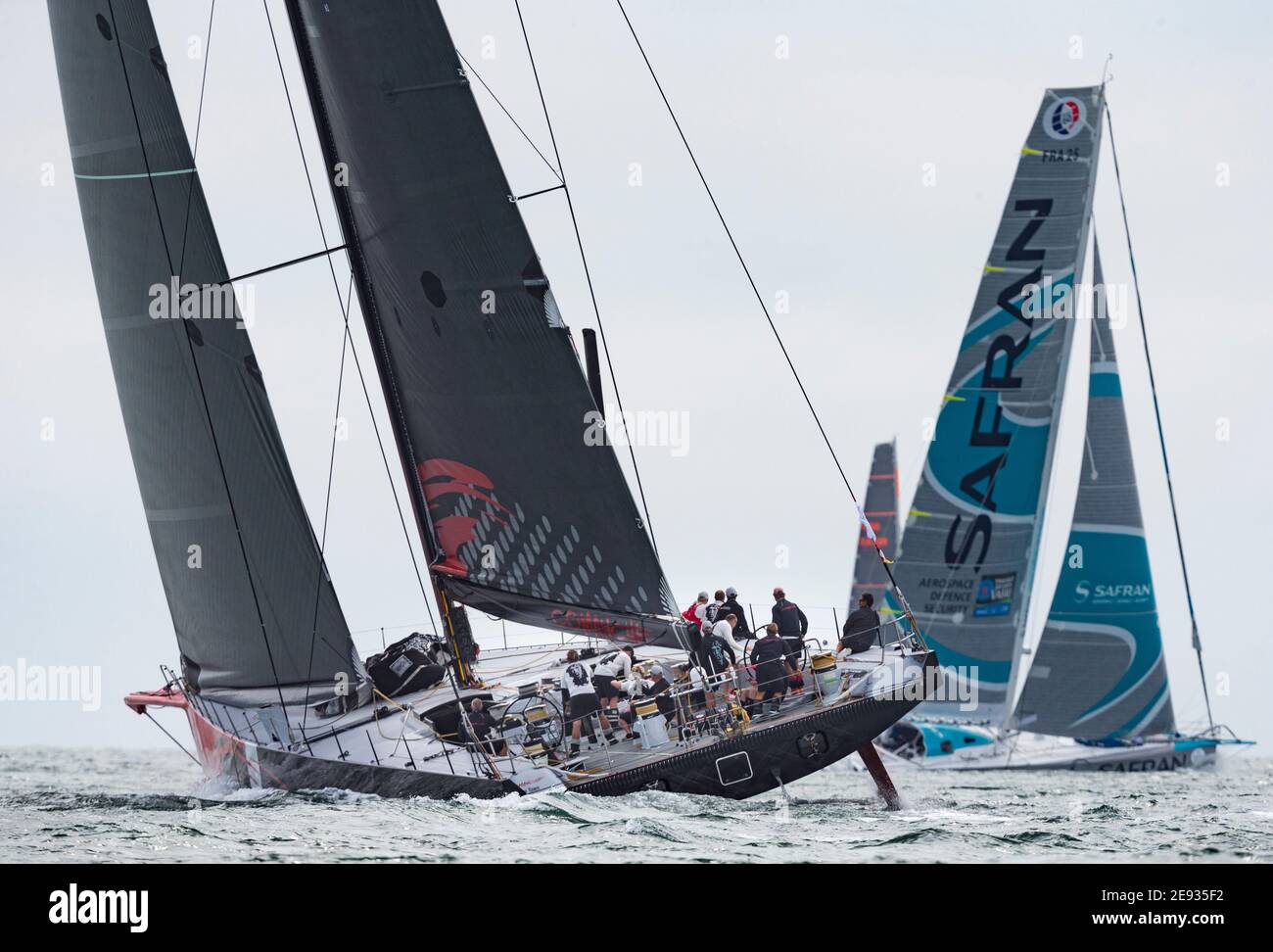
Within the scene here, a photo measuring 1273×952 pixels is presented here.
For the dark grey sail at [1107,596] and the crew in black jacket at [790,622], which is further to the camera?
the dark grey sail at [1107,596]

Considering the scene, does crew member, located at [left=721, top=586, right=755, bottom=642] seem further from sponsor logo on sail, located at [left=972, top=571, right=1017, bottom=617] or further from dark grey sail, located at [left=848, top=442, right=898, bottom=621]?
dark grey sail, located at [left=848, top=442, right=898, bottom=621]

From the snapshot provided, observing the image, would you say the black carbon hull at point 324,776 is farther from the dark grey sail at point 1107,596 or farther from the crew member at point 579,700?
the dark grey sail at point 1107,596

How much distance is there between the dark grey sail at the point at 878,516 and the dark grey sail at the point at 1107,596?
31.8ft

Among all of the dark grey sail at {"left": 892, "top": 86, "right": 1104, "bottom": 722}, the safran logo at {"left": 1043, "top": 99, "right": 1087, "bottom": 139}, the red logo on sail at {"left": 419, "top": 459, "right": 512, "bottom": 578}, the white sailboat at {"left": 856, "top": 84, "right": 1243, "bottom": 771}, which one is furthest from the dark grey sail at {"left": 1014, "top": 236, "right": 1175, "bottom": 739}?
the red logo on sail at {"left": 419, "top": 459, "right": 512, "bottom": 578}

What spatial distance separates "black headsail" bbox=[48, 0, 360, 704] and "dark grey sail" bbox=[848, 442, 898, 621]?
2614 centimetres

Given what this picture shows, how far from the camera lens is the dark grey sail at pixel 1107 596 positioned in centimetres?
3172

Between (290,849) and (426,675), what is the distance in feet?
17.3

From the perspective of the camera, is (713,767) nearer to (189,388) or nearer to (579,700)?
(579,700)

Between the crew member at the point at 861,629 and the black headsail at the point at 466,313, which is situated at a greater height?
the black headsail at the point at 466,313

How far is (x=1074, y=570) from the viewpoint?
105 feet

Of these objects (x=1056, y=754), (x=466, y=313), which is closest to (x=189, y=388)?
(x=466, y=313)

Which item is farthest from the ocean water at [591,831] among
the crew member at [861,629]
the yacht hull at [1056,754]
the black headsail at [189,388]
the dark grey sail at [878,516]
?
the dark grey sail at [878,516]

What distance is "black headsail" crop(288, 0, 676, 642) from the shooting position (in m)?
16.9

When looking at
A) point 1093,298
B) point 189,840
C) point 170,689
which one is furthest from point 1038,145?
point 189,840
